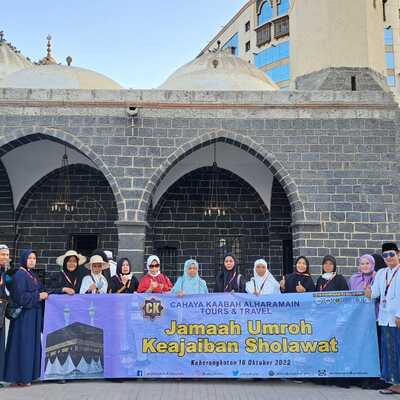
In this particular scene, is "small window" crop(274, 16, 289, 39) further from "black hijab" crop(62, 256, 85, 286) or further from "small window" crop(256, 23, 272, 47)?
"black hijab" crop(62, 256, 85, 286)

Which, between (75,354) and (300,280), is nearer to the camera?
(75,354)

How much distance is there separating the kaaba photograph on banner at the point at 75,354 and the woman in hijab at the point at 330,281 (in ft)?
8.02

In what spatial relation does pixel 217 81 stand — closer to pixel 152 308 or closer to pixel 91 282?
pixel 91 282

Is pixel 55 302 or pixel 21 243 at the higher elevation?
pixel 21 243

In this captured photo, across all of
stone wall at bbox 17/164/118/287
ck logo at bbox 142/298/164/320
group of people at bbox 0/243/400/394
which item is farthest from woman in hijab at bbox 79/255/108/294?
stone wall at bbox 17/164/118/287

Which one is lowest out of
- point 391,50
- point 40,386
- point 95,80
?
point 40,386

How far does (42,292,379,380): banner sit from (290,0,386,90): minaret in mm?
5672

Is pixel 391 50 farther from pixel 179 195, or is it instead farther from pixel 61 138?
pixel 61 138

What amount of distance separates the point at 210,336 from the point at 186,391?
24.6 inches

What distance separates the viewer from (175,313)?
15.8ft

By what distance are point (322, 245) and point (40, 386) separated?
5236mm

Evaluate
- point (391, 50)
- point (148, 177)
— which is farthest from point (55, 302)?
point (391, 50)

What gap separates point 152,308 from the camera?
4828mm

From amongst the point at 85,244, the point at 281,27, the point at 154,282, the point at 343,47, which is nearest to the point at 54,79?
the point at 85,244
